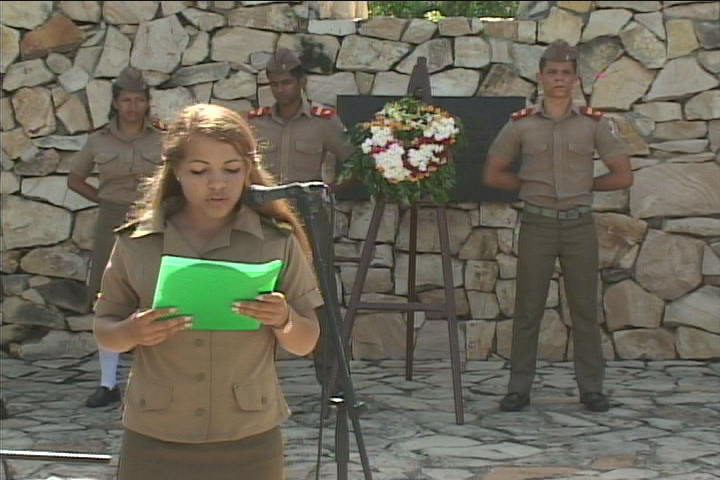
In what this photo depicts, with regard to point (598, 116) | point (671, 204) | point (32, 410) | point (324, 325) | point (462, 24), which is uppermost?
point (462, 24)

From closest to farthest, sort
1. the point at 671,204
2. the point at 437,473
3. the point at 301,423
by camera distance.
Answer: the point at 437,473, the point at 301,423, the point at 671,204

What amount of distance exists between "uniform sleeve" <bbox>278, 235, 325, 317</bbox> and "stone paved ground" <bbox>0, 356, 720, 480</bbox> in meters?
2.08

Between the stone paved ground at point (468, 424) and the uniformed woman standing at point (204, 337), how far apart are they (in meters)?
2.08

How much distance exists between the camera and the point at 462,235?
679cm

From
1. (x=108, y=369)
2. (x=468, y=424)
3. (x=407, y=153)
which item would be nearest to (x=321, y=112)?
(x=407, y=153)

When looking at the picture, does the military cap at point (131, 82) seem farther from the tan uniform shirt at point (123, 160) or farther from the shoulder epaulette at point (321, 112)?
the shoulder epaulette at point (321, 112)

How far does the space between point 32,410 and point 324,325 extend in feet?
4.51

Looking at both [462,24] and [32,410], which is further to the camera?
[462,24]

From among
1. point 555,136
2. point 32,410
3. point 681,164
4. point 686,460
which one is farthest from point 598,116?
point 32,410

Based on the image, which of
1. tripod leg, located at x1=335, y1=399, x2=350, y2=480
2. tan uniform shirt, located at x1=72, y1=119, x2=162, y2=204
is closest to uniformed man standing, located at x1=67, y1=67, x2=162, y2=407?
tan uniform shirt, located at x1=72, y1=119, x2=162, y2=204

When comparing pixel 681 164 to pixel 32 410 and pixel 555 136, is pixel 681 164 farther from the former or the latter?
pixel 32 410

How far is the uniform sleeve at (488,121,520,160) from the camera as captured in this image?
5.66 meters

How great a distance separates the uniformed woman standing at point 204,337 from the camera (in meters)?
2.35

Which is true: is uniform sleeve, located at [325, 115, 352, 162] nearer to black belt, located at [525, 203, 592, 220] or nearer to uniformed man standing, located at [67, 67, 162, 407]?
uniformed man standing, located at [67, 67, 162, 407]
